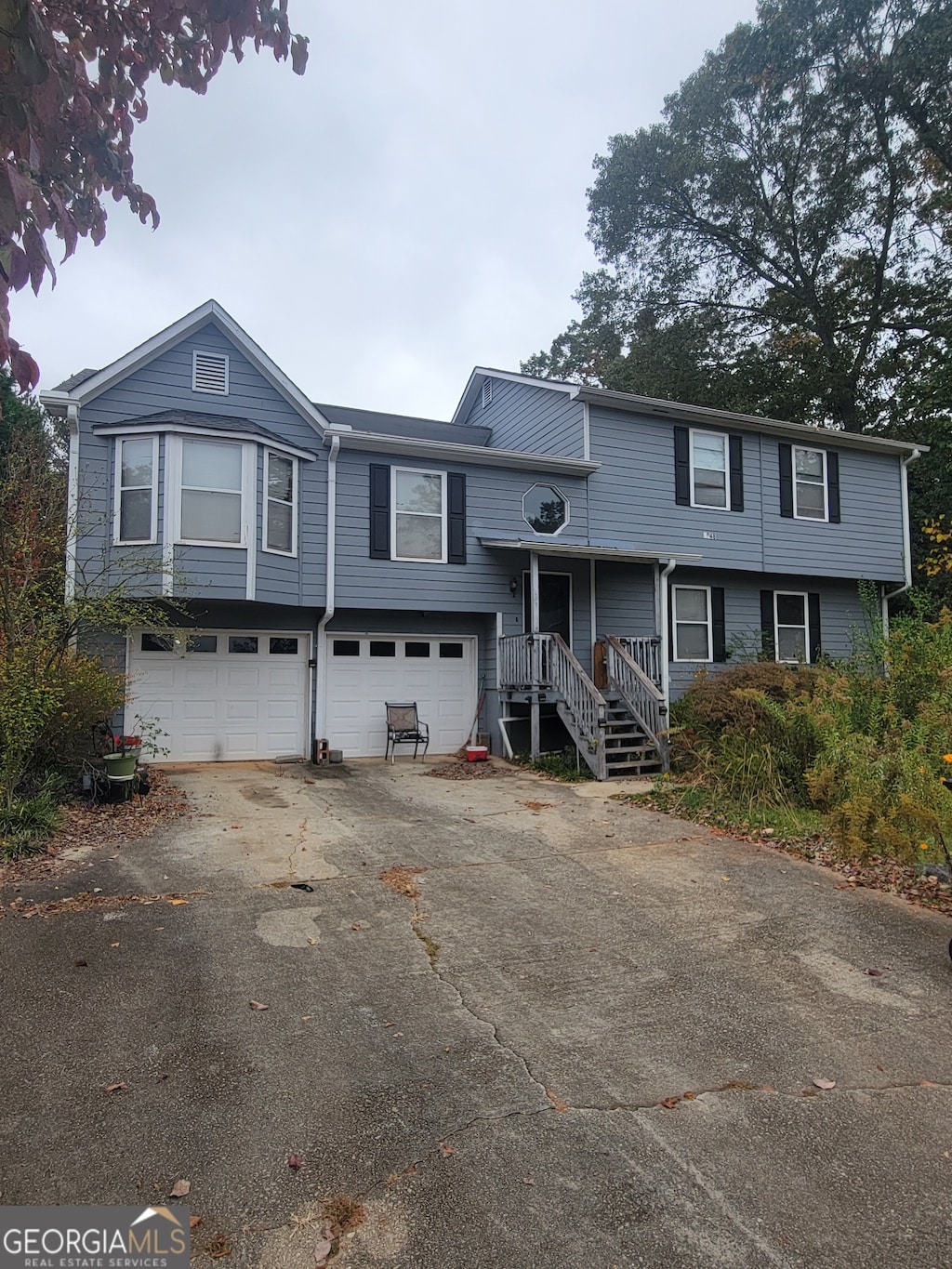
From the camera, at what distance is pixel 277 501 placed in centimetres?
1146

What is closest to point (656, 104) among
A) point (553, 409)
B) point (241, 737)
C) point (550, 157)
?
point (550, 157)

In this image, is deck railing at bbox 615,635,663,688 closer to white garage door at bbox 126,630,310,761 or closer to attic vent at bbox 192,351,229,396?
white garage door at bbox 126,630,310,761

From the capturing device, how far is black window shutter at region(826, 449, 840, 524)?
51.2ft

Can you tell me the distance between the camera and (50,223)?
2031mm

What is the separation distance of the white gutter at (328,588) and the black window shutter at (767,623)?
868cm

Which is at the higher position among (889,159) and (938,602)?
(889,159)

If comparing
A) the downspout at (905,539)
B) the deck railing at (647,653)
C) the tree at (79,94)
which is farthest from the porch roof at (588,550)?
the tree at (79,94)

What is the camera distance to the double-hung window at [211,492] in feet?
35.1

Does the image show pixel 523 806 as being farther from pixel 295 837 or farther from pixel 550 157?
pixel 550 157

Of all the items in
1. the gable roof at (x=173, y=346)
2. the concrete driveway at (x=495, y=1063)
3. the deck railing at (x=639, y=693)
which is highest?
the gable roof at (x=173, y=346)

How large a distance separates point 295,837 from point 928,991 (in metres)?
5.09

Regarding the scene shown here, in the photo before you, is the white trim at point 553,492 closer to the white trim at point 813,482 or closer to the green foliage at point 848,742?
the green foliage at point 848,742

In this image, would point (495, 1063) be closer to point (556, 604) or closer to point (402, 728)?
point (402, 728)

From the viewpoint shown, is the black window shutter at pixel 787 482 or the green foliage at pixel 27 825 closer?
the green foliage at pixel 27 825
